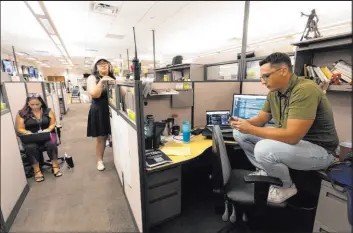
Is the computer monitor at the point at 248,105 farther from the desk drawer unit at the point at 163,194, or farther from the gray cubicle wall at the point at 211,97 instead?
the desk drawer unit at the point at 163,194

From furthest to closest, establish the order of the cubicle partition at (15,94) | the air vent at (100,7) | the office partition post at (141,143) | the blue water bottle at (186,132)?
the cubicle partition at (15,94) < the blue water bottle at (186,132) < the office partition post at (141,143) < the air vent at (100,7)

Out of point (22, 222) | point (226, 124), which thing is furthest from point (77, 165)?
point (226, 124)

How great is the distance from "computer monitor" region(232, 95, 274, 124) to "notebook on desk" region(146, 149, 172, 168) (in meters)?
0.95

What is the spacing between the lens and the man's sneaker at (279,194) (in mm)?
1124

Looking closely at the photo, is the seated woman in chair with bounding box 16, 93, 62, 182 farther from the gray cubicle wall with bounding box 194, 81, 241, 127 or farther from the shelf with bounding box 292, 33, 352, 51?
the shelf with bounding box 292, 33, 352, 51

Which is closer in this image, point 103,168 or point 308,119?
point 308,119

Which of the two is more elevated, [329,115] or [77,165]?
[329,115]

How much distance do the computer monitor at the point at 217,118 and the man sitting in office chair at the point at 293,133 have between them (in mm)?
653

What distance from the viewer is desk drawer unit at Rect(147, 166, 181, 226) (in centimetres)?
137

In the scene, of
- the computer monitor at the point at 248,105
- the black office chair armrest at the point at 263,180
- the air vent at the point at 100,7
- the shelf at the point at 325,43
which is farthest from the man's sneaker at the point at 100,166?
the shelf at the point at 325,43

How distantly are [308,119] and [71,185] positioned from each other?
239 cm

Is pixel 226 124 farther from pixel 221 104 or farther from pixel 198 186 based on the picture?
pixel 198 186

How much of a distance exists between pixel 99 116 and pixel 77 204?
37.5 inches

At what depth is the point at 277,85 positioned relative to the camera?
120cm
